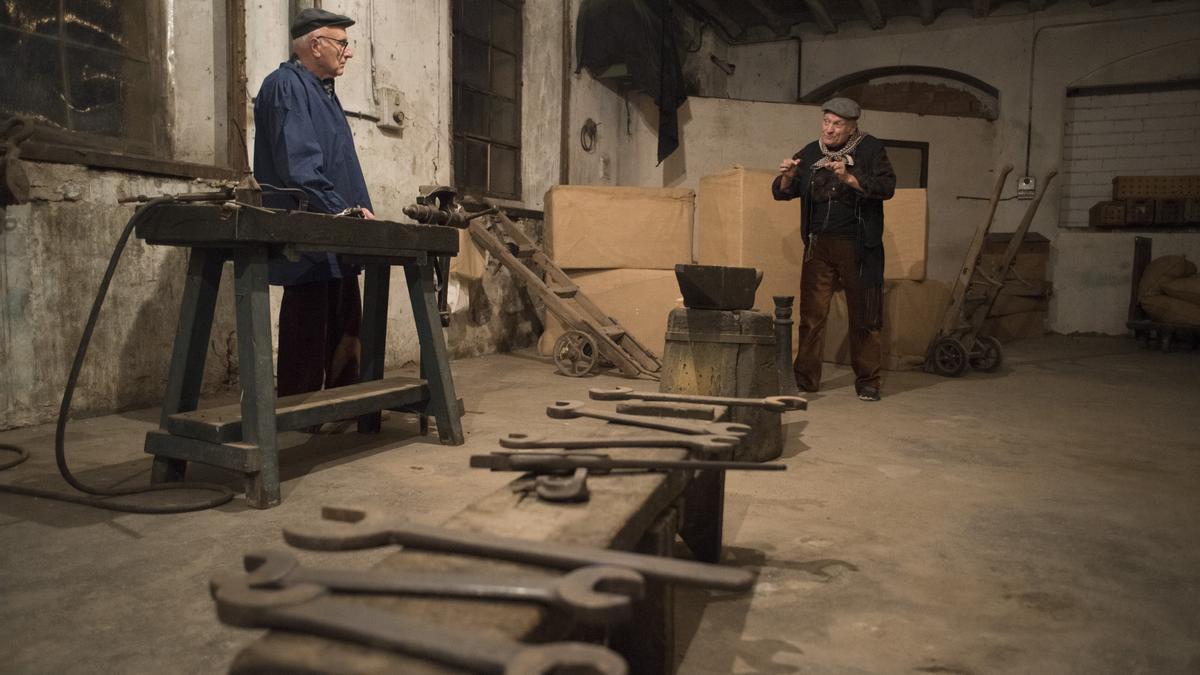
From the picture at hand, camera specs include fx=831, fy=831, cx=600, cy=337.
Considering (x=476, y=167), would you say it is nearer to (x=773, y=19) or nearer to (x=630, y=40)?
(x=630, y=40)

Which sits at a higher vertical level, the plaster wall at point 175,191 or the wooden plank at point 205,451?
the plaster wall at point 175,191

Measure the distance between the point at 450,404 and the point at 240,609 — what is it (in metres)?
2.40

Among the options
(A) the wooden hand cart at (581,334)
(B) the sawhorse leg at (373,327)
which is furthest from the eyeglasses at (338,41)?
(A) the wooden hand cart at (581,334)

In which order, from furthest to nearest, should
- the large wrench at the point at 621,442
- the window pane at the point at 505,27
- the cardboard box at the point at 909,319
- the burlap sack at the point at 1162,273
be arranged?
the burlap sack at the point at 1162,273 → the window pane at the point at 505,27 → the cardboard box at the point at 909,319 → the large wrench at the point at 621,442

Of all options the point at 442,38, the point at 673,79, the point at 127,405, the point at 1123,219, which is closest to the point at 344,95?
the point at 442,38

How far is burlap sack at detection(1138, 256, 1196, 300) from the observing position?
7707mm

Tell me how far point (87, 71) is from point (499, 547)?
3671 mm

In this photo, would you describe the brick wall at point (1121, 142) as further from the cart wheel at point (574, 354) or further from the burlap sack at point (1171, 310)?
the cart wheel at point (574, 354)

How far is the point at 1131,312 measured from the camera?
8312 millimetres

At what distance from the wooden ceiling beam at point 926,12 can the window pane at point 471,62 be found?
17.0 feet

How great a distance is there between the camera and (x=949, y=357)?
551 cm

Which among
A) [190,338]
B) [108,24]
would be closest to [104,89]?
[108,24]

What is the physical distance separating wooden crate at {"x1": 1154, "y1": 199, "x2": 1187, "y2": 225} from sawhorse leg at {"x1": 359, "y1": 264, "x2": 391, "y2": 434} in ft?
26.7

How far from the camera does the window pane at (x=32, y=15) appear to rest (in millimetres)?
3328
